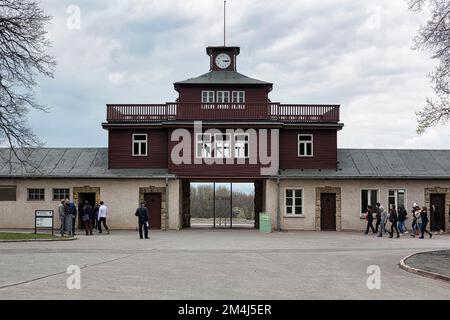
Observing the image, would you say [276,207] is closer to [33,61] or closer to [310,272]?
[33,61]

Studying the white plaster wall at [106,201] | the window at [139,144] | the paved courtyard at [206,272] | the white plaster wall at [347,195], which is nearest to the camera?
the paved courtyard at [206,272]

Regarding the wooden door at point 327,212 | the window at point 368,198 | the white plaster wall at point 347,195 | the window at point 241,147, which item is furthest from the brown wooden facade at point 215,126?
the window at point 368,198

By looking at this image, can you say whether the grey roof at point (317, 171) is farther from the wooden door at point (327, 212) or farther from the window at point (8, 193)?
the wooden door at point (327, 212)

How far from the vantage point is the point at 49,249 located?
68.3ft

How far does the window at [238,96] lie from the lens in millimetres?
38375

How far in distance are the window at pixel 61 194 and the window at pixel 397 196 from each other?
18433mm

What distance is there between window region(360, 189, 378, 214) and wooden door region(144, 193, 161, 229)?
1164 cm

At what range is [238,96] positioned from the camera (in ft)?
126

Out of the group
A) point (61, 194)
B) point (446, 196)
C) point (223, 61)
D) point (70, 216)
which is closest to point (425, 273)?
point (70, 216)

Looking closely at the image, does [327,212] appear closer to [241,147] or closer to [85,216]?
[241,147]

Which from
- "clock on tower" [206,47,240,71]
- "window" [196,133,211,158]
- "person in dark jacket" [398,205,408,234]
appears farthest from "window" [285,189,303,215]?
"clock on tower" [206,47,240,71]

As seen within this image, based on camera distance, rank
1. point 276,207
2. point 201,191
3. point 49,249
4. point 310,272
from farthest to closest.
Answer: point 201,191, point 276,207, point 49,249, point 310,272
